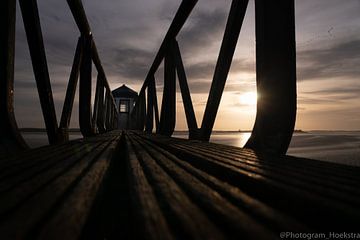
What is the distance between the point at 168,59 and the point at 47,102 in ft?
12.7

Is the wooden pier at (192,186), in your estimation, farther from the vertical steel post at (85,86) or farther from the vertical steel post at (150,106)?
the vertical steel post at (150,106)

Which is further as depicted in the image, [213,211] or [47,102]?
[47,102]

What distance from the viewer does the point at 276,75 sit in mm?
2094

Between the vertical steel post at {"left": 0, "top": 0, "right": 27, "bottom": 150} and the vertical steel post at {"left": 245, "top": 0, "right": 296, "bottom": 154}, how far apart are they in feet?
6.97

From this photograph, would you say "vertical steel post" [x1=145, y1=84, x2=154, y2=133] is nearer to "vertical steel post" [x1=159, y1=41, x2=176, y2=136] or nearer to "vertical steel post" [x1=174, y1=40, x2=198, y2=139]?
"vertical steel post" [x1=159, y1=41, x2=176, y2=136]

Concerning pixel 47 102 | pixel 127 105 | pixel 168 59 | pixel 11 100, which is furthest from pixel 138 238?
pixel 127 105

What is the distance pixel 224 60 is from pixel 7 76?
90.2 inches

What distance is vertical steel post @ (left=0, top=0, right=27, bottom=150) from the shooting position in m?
2.12

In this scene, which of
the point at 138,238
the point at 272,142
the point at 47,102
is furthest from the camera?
the point at 47,102

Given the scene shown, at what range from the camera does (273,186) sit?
3.06ft

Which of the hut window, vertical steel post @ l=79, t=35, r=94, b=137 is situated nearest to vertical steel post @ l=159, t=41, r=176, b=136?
vertical steel post @ l=79, t=35, r=94, b=137

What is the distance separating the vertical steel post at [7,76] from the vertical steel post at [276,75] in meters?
2.13

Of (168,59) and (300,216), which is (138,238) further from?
(168,59)

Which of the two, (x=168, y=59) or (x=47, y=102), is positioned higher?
(x=168, y=59)
